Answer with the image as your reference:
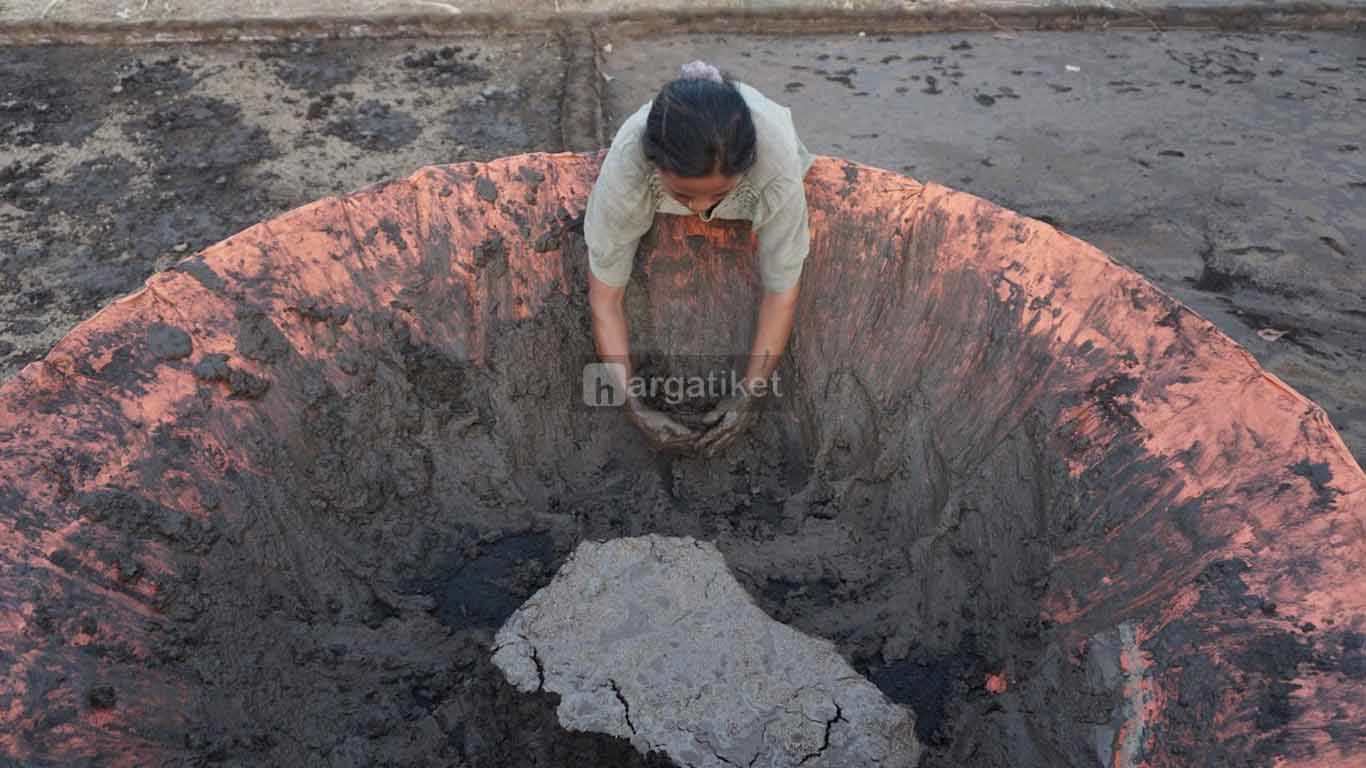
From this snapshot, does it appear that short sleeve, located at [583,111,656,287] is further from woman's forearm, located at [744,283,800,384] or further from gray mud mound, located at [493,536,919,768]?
gray mud mound, located at [493,536,919,768]

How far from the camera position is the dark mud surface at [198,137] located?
3158 millimetres

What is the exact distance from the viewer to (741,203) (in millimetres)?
1947

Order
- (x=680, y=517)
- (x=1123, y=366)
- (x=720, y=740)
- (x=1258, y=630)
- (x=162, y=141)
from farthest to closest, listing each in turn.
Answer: (x=162, y=141), (x=680, y=517), (x=1123, y=366), (x=720, y=740), (x=1258, y=630)

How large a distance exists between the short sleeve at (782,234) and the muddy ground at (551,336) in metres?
0.44

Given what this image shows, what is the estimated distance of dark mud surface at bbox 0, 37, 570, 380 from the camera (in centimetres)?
316

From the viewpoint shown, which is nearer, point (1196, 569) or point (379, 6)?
point (1196, 569)

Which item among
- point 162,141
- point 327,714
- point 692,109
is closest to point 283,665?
point 327,714

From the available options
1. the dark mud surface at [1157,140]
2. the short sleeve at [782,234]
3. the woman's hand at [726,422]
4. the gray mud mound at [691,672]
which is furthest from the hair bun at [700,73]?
the dark mud surface at [1157,140]

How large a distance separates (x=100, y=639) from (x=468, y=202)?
1.11m

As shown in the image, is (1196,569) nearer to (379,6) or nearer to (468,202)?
(468,202)

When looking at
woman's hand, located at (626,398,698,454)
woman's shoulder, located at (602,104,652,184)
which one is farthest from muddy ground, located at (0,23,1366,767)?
woman's shoulder, located at (602,104,652,184)

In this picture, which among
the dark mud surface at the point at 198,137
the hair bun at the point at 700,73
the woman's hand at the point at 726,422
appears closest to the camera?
the hair bun at the point at 700,73

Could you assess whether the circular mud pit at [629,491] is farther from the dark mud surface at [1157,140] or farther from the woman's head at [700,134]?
the dark mud surface at [1157,140]

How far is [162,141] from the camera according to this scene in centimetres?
373
